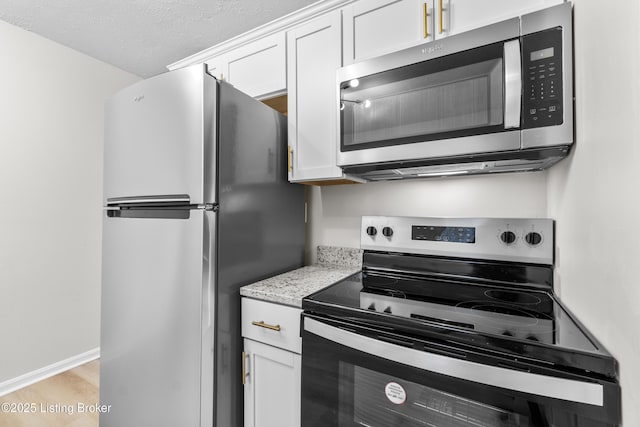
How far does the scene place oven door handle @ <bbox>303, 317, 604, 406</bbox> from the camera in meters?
0.64

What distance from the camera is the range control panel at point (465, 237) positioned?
1213 millimetres

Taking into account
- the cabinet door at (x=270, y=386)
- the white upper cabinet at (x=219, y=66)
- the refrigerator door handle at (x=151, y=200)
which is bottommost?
the cabinet door at (x=270, y=386)

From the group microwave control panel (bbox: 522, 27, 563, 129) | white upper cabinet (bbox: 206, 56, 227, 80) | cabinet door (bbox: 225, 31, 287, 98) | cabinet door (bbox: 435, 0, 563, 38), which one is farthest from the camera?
white upper cabinet (bbox: 206, 56, 227, 80)

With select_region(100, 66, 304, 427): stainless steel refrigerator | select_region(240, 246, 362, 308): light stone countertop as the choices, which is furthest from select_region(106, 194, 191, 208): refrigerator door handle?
select_region(240, 246, 362, 308): light stone countertop

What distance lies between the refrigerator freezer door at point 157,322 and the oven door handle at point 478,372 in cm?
60

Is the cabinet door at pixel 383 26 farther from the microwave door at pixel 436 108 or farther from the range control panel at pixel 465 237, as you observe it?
the range control panel at pixel 465 237

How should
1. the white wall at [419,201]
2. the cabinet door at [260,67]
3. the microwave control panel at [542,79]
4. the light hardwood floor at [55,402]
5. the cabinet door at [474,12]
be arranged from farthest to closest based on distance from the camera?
the light hardwood floor at [55,402]
the cabinet door at [260,67]
the white wall at [419,201]
the cabinet door at [474,12]
the microwave control panel at [542,79]

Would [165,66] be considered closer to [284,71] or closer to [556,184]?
[284,71]

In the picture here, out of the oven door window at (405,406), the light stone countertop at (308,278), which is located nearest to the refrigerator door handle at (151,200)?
the light stone countertop at (308,278)

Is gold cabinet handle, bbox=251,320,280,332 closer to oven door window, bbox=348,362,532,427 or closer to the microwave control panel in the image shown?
oven door window, bbox=348,362,532,427

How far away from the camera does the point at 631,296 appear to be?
58 cm

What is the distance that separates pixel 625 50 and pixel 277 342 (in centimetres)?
134

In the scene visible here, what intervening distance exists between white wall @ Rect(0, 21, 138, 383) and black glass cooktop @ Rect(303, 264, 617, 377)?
229 cm

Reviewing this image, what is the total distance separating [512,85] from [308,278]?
116 cm
